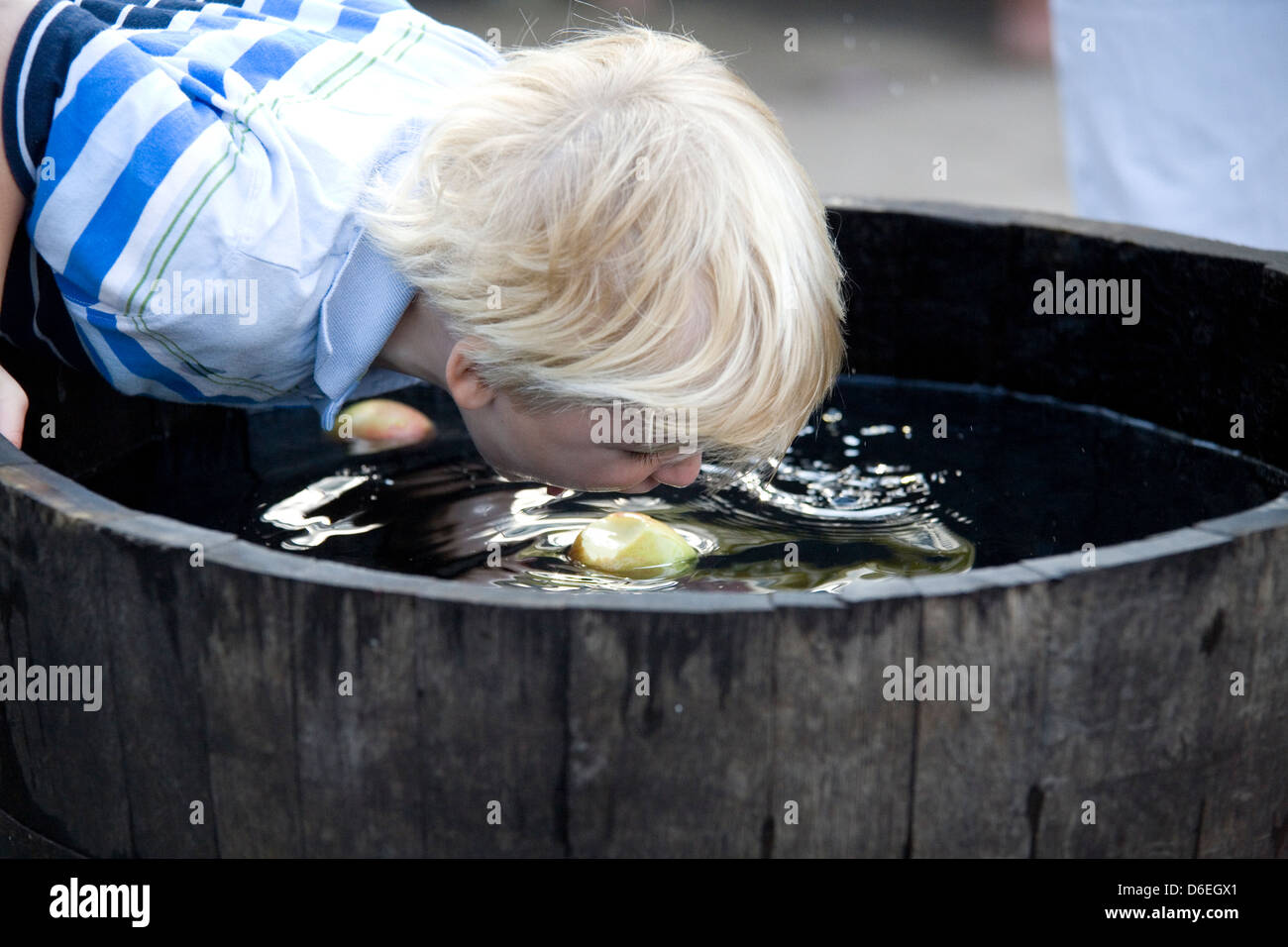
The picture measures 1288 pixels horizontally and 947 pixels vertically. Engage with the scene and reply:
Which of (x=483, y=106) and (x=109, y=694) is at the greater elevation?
(x=483, y=106)

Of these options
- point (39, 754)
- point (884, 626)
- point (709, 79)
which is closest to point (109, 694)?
point (39, 754)

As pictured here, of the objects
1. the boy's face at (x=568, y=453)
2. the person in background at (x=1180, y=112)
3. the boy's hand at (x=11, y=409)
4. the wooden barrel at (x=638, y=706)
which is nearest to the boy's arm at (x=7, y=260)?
the boy's hand at (x=11, y=409)

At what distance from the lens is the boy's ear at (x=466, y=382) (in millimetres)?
1315

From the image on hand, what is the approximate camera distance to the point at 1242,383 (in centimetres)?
165

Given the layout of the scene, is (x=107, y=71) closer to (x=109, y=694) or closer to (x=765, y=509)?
(x=109, y=694)

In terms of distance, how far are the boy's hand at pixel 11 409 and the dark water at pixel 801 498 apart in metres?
0.29

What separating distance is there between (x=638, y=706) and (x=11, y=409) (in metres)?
0.65

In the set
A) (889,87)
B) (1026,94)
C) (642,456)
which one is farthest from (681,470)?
(1026,94)

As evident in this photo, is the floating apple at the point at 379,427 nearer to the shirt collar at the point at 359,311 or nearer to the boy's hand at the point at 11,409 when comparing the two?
the shirt collar at the point at 359,311

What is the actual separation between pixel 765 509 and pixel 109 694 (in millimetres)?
756

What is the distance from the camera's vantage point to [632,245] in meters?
1.17

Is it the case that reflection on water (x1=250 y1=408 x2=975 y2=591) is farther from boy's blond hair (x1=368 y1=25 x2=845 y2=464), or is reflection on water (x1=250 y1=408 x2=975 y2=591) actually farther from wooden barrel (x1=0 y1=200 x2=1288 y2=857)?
wooden barrel (x1=0 y1=200 x2=1288 y2=857)

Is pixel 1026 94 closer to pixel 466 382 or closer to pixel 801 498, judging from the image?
pixel 801 498

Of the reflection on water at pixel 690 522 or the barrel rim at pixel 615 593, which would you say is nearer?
the barrel rim at pixel 615 593
